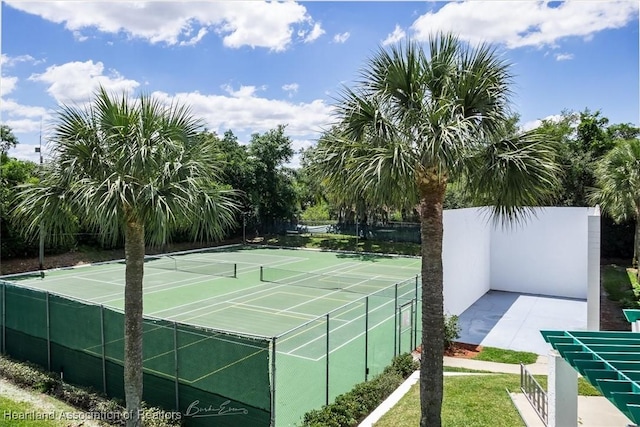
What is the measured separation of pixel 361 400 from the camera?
810 cm

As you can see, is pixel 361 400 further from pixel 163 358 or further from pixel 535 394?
pixel 163 358

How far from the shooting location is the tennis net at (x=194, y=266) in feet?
80.2

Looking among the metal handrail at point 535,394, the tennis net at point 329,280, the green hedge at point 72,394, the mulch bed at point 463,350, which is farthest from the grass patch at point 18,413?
the tennis net at point 329,280

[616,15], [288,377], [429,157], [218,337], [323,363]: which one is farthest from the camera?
[616,15]

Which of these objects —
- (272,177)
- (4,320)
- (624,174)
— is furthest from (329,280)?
(272,177)

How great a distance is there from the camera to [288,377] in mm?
9906

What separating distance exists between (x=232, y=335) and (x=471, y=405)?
4.50 m

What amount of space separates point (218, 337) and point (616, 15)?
1357 centimetres

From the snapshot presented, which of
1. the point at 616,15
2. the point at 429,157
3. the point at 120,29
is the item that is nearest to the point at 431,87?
the point at 429,157

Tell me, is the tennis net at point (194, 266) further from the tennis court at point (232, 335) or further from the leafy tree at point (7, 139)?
the leafy tree at point (7, 139)

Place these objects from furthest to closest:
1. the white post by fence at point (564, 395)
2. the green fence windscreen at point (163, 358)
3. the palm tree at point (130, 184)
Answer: the green fence windscreen at point (163, 358)
the palm tree at point (130, 184)
the white post by fence at point (564, 395)

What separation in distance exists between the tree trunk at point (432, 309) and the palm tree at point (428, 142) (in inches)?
0.5

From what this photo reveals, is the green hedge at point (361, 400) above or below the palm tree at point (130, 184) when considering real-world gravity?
below

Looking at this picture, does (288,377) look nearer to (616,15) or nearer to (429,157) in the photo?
(429,157)
